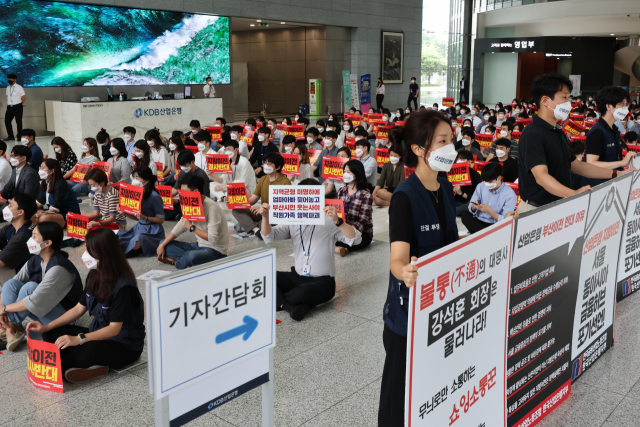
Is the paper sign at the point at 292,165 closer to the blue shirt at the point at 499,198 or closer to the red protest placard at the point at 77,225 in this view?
the blue shirt at the point at 499,198

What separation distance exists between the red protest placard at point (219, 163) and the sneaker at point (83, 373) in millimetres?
5090

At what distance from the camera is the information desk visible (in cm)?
1606

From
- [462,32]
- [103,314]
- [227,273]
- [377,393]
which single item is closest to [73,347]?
[103,314]

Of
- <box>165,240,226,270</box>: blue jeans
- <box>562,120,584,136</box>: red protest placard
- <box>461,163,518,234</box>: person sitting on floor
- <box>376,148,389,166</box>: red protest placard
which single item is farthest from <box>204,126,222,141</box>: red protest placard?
<box>562,120,584,136</box>: red protest placard

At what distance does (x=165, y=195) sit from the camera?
7637 mm

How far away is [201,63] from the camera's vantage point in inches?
853

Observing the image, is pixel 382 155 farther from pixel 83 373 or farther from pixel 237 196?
pixel 83 373

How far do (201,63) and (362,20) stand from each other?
8700 millimetres

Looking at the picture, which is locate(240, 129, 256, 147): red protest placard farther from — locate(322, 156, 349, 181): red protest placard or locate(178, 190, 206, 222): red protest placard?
locate(178, 190, 206, 222): red protest placard

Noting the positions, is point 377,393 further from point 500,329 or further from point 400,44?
point 400,44

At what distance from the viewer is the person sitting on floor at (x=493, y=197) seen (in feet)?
21.9

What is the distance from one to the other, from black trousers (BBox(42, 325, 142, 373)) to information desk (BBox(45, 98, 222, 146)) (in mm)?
13157

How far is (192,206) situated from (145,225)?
3.81ft

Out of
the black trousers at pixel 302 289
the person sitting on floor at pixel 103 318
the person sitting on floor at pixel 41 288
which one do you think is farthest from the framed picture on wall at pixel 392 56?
the person sitting on floor at pixel 103 318
